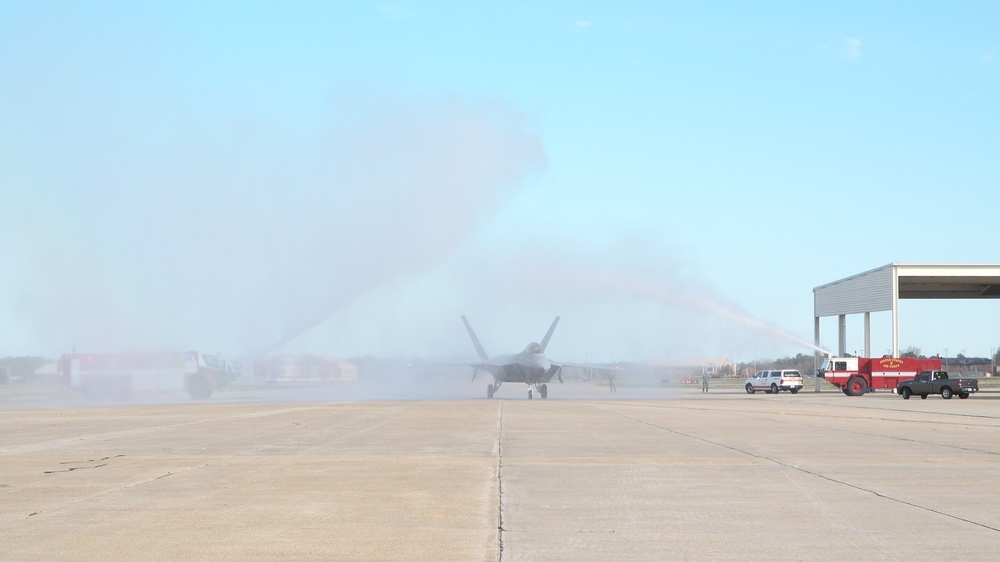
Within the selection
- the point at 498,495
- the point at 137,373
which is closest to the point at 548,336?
the point at 137,373

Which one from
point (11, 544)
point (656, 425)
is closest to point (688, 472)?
point (11, 544)

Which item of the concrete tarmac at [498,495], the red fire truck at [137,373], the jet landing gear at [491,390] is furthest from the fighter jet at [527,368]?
the concrete tarmac at [498,495]

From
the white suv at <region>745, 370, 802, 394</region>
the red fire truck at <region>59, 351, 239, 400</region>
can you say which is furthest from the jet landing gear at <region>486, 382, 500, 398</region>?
the white suv at <region>745, 370, 802, 394</region>

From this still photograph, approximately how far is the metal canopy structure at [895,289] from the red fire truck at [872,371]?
1.62 m

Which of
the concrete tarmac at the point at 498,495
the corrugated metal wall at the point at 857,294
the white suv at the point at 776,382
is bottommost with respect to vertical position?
the white suv at the point at 776,382

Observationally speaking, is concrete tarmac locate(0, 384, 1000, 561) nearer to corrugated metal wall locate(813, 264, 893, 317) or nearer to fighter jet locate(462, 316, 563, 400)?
fighter jet locate(462, 316, 563, 400)

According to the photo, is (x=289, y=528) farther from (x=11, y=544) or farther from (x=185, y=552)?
(x=11, y=544)

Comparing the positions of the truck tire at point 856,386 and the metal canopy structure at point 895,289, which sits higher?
the metal canopy structure at point 895,289

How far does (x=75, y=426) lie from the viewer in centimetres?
2753

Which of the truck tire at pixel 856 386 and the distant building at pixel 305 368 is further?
the distant building at pixel 305 368

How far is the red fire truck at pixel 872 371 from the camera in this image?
5978cm

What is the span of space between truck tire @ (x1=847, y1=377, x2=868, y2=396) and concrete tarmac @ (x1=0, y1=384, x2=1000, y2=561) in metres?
36.9

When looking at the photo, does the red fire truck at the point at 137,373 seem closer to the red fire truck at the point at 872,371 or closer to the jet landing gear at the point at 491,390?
the jet landing gear at the point at 491,390

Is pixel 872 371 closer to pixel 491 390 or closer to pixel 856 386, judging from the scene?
pixel 856 386
